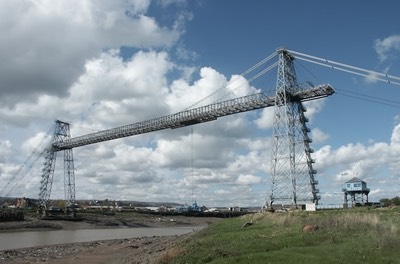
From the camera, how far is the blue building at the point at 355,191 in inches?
2224

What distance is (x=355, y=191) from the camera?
5703 cm

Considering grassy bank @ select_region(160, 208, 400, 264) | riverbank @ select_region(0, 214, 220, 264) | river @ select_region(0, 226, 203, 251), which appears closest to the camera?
grassy bank @ select_region(160, 208, 400, 264)

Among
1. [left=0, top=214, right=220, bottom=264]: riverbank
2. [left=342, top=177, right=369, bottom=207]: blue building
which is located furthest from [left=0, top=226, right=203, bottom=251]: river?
[left=342, top=177, right=369, bottom=207]: blue building

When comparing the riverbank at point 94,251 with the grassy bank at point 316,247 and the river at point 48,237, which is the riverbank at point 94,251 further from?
the river at point 48,237

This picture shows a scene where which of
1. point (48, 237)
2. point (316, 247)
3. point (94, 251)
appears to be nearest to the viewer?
point (316, 247)

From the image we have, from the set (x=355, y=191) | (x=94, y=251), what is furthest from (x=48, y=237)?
(x=355, y=191)

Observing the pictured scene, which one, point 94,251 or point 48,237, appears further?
point 48,237

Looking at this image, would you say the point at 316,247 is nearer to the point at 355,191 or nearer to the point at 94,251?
the point at 94,251

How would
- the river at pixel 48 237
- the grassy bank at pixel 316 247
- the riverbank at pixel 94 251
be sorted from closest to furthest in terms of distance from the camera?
the grassy bank at pixel 316 247, the riverbank at pixel 94 251, the river at pixel 48 237

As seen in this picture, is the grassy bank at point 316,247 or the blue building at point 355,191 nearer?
the grassy bank at point 316,247

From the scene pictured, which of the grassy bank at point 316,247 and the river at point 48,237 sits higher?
the grassy bank at point 316,247

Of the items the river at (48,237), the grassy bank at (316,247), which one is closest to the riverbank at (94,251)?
the grassy bank at (316,247)

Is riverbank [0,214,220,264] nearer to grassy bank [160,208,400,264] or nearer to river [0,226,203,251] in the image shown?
grassy bank [160,208,400,264]

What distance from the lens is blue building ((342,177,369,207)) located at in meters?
56.5
